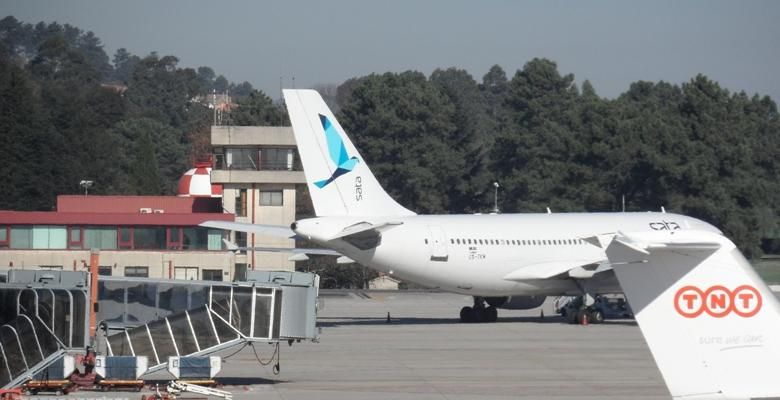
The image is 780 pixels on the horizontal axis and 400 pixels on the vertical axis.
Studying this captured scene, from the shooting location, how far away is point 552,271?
40531 mm

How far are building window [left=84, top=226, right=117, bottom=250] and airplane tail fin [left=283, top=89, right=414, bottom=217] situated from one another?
26679mm

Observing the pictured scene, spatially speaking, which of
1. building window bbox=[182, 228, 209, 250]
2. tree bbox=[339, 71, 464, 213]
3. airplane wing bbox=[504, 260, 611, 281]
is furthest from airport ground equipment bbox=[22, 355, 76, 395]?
tree bbox=[339, 71, 464, 213]

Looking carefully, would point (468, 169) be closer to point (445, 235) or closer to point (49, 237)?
point (49, 237)

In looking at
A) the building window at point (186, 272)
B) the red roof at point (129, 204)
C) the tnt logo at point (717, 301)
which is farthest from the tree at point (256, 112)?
the tnt logo at point (717, 301)

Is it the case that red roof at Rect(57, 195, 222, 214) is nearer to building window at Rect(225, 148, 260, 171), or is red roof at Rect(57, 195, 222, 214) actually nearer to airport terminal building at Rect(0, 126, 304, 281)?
building window at Rect(225, 148, 260, 171)

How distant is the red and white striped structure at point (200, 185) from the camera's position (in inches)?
3027

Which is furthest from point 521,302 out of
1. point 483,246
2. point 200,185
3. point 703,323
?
point 200,185

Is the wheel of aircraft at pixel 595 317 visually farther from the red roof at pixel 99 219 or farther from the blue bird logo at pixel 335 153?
the red roof at pixel 99 219

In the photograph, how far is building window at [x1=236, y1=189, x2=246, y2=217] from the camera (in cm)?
6990

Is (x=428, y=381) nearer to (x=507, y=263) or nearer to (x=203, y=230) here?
(x=507, y=263)

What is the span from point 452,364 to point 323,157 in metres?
10.4

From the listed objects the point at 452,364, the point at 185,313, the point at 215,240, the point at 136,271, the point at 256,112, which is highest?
the point at 256,112

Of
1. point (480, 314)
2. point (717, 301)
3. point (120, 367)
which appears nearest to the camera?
point (717, 301)

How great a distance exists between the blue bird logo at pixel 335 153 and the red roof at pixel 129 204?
34.6m
